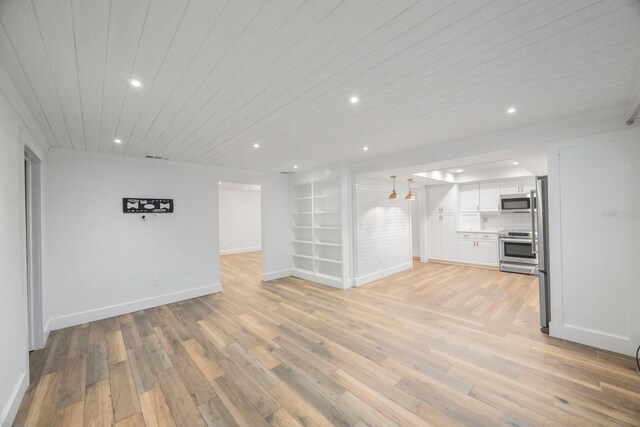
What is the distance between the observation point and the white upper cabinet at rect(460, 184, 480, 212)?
7121 millimetres

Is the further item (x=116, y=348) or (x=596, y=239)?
(x=116, y=348)

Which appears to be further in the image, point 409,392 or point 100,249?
point 100,249

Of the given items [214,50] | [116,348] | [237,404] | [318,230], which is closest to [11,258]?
[116,348]

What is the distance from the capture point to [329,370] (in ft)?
8.05

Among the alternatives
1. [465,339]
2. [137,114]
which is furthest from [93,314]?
[465,339]

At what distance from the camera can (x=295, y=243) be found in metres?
→ 6.55

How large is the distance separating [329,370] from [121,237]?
4.00 metres

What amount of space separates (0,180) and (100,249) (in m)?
2.65

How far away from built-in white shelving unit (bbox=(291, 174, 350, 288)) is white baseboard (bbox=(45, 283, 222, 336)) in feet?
6.89

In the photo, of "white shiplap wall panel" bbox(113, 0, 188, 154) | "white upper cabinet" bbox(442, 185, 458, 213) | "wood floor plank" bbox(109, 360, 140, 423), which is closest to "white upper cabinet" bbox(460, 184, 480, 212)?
"white upper cabinet" bbox(442, 185, 458, 213)

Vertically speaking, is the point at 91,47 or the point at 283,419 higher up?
the point at 91,47

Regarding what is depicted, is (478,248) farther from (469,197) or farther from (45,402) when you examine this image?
(45,402)

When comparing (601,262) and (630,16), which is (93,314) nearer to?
(630,16)

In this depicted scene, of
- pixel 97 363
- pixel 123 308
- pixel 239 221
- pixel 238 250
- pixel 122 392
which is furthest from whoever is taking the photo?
pixel 239 221
